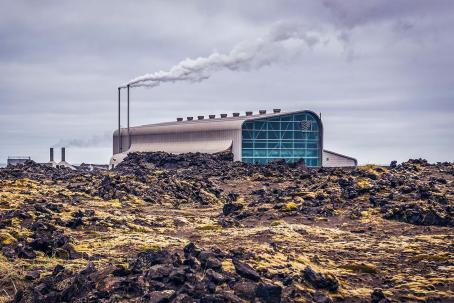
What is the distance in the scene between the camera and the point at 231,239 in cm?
2662

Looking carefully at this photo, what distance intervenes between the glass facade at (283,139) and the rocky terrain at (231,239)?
25.1 metres

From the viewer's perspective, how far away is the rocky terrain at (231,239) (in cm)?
1712

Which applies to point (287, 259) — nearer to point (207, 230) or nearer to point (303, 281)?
point (303, 281)

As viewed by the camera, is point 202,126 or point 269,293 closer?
point 269,293

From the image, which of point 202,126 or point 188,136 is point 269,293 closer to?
point 202,126

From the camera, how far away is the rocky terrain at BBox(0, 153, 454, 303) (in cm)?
1712

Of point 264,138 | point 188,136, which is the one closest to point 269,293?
point 264,138

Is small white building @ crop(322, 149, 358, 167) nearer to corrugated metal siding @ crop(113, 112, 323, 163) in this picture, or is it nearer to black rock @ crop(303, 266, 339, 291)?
corrugated metal siding @ crop(113, 112, 323, 163)

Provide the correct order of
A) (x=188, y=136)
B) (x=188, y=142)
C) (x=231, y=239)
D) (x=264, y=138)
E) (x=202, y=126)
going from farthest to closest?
1. (x=188, y=136)
2. (x=188, y=142)
3. (x=202, y=126)
4. (x=264, y=138)
5. (x=231, y=239)

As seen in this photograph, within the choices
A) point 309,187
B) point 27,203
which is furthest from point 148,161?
point 27,203

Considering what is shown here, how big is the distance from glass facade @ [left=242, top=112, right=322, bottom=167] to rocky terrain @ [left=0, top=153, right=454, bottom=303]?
25.1 m

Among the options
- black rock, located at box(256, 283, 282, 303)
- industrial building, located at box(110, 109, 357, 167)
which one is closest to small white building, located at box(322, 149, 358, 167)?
industrial building, located at box(110, 109, 357, 167)

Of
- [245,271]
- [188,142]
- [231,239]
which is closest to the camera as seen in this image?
[245,271]

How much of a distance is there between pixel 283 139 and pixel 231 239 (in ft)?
176
